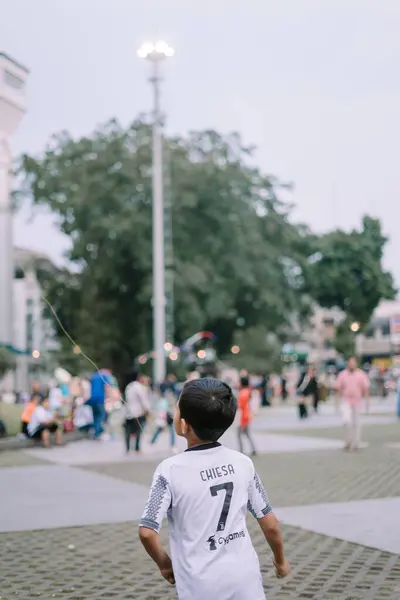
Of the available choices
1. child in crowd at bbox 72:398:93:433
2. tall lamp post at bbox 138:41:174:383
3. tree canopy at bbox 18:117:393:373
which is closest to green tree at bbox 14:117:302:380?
tree canopy at bbox 18:117:393:373

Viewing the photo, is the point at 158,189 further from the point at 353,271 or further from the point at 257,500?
the point at 353,271

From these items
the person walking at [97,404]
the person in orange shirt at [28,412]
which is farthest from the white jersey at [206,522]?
the person walking at [97,404]

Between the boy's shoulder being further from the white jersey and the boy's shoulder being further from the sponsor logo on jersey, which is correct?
the sponsor logo on jersey

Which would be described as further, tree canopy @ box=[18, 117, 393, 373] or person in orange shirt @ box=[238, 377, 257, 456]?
tree canopy @ box=[18, 117, 393, 373]

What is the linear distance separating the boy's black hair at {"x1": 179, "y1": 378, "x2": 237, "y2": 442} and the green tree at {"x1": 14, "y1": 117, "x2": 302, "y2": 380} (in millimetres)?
39249

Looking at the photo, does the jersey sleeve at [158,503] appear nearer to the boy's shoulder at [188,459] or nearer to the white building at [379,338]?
the boy's shoulder at [188,459]

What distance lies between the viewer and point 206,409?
3.53 m

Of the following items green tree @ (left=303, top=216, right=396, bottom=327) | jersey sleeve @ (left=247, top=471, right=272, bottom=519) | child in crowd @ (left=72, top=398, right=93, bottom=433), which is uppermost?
green tree @ (left=303, top=216, right=396, bottom=327)

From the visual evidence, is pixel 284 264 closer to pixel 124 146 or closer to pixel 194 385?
pixel 124 146

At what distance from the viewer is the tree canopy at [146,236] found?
44156 mm

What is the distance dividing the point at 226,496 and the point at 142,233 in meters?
40.6

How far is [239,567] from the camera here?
134 inches

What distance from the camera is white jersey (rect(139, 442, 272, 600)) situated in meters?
3.37

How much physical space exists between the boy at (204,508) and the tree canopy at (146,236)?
129 ft
